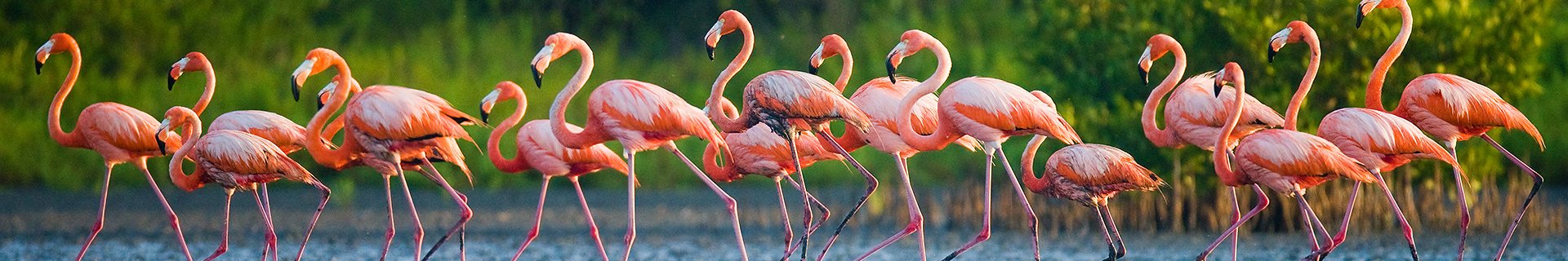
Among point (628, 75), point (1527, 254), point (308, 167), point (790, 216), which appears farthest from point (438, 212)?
point (1527, 254)

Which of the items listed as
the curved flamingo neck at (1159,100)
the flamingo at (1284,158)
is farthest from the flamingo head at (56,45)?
the flamingo at (1284,158)

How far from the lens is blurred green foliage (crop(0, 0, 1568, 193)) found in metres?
8.70

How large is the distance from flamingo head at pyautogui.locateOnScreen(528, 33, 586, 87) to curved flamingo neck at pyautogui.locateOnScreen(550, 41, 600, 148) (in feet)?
0.13

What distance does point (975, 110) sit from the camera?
5.95 meters

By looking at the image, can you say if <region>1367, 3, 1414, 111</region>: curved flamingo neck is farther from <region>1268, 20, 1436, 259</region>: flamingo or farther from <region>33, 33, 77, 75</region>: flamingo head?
<region>33, 33, 77, 75</region>: flamingo head

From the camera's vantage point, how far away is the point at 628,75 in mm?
16031

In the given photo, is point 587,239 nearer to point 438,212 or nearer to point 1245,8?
point 438,212

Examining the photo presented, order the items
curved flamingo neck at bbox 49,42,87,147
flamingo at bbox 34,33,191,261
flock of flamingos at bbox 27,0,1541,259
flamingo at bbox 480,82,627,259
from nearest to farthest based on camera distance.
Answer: flock of flamingos at bbox 27,0,1541,259 → flamingo at bbox 480,82,627,259 → flamingo at bbox 34,33,191,261 → curved flamingo neck at bbox 49,42,87,147

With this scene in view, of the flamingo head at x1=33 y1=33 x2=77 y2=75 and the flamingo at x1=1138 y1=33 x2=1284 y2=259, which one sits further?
the flamingo head at x1=33 y1=33 x2=77 y2=75

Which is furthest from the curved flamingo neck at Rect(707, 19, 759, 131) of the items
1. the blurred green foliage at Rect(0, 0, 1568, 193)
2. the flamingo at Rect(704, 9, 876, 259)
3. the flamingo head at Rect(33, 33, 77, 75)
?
the blurred green foliage at Rect(0, 0, 1568, 193)

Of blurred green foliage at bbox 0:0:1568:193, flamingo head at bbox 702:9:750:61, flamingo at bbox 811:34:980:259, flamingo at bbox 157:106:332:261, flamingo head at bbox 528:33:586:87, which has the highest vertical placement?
flamingo head at bbox 702:9:750:61

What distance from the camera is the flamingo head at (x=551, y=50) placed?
18.5 feet

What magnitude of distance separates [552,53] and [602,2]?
A: 12569 mm

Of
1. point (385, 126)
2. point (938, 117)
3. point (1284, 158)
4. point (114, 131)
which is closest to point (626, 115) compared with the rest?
point (385, 126)
